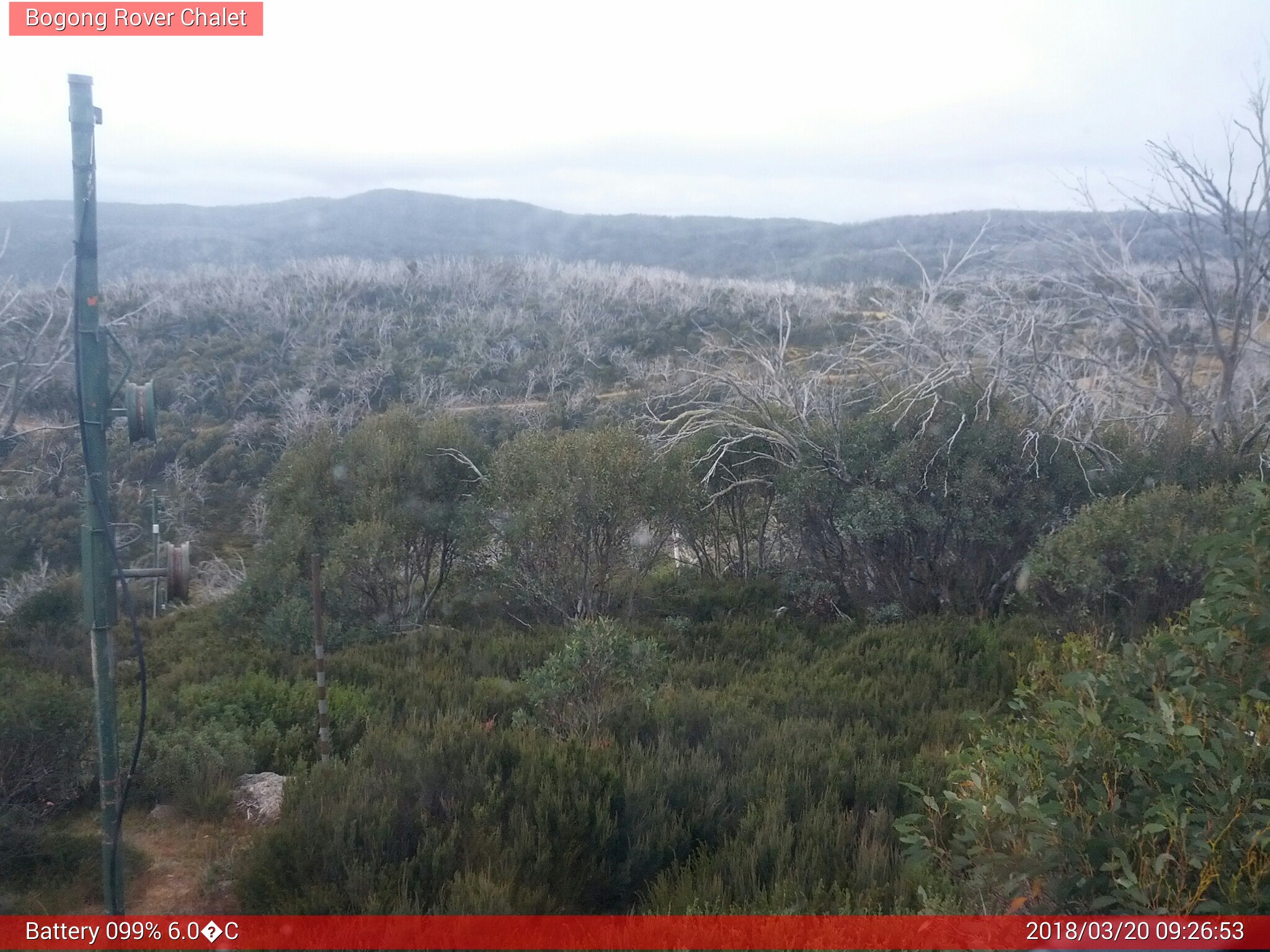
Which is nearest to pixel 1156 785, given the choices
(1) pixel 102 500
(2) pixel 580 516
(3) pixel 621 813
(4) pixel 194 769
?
(3) pixel 621 813

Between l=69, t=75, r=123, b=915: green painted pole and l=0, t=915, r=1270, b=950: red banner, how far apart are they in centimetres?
31

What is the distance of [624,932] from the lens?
3.60m

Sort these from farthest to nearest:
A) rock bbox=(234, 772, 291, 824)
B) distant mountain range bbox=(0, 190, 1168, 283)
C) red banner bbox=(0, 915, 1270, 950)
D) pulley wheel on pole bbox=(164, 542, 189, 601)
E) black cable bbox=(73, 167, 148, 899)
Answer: distant mountain range bbox=(0, 190, 1168, 283), rock bbox=(234, 772, 291, 824), pulley wheel on pole bbox=(164, 542, 189, 601), black cable bbox=(73, 167, 148, 899), red banner bbox=(0, 915, 1270, 950)

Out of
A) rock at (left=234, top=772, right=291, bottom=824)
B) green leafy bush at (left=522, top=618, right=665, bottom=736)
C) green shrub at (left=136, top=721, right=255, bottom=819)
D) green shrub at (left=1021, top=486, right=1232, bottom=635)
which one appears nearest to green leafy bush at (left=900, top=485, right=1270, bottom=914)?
green leafy bush at (left=522, top=618, right=665, bottom=736)

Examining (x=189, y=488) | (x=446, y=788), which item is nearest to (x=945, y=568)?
(x=446, y=788)

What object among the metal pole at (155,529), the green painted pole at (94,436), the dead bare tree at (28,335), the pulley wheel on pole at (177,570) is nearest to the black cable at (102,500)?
the green painted pole at (94,436)

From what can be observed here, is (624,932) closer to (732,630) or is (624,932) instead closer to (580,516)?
(732,630)

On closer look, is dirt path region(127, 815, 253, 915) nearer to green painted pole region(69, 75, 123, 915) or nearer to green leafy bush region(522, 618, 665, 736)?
green painted pole region(69, 75, 123, 915)

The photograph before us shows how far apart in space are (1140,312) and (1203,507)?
4785 millimetres

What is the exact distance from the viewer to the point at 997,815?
3477 millimetres

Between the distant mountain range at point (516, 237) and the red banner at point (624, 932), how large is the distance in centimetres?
2455

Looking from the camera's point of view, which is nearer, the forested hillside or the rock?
the forested hillside

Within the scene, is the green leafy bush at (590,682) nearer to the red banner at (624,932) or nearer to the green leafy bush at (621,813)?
the green leafy bush at (621,813)

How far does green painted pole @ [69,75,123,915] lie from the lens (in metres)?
3.78
